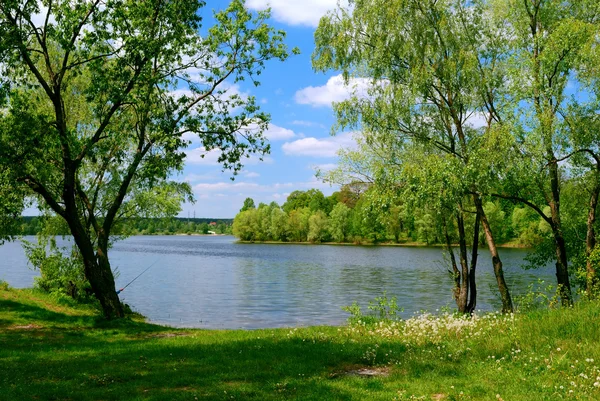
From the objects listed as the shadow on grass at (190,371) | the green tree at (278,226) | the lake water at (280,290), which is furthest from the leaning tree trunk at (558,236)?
the green tree at (278,226)

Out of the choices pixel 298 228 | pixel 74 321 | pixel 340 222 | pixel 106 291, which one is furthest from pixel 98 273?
pixel 298 228

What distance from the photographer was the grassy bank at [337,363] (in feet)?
30.6

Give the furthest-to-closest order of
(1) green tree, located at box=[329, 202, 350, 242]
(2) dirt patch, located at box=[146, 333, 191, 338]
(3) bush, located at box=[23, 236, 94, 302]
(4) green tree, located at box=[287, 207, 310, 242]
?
(4) green tree, located at box=[287, 207, 310, 242]
(1) green tree, located at box=[329, 202, 350, 242]
(3) bush, located at box=[23, 236, 94, 302]
(2) dirt patch, located at box=[146, 333, 191, 338]

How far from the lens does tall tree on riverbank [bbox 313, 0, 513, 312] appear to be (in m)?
21.8

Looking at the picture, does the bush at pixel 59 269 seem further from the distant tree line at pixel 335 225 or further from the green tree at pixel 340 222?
the green tree at pixel 340 222

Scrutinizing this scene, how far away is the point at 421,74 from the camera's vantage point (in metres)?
21.3

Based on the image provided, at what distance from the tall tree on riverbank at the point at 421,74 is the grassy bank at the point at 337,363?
9.03m

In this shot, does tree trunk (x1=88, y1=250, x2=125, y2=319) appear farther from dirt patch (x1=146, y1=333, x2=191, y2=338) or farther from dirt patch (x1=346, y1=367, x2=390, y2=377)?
dirt patch (x1=346, y1=367, x2=390, y2=377)

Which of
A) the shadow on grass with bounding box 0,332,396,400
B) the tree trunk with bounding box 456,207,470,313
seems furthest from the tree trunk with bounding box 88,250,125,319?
the tree trunk with bounding box 456,207,470,313

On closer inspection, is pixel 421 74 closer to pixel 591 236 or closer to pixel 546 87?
pixel 546 87

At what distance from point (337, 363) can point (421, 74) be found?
13724 mm

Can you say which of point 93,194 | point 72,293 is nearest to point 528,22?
point 93,194

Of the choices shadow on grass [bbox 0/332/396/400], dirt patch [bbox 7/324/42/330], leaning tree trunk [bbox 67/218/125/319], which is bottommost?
dirt patch [bbox 7/324/42/330]

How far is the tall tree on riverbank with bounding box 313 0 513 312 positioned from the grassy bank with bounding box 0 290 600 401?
29.6ft
